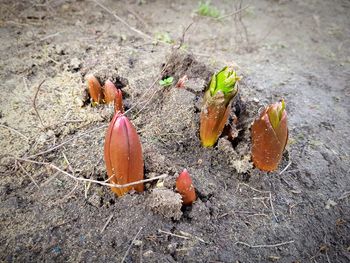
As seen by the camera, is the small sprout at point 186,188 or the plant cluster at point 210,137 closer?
the plant cluster at point 210,137

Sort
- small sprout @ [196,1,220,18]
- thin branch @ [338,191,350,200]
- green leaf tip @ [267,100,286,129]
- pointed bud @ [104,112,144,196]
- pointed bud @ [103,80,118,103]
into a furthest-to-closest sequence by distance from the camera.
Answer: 1. small sprout @ [196,1,220,18]
2. pointed bud @ [103,80,118,103]
3. thin branch @ [338,191,350,200]
4. green leaf tip @ [267,100,286,129]
5. pointed bud @ [104,112,144,196]

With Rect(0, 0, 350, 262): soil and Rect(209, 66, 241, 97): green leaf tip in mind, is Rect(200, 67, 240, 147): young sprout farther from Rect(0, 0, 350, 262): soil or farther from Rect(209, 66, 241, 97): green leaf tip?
Rect(0, 0, 350, 262): soil

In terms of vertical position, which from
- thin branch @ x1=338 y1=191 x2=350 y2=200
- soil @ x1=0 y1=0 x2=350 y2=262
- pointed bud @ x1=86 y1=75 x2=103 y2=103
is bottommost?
thin branch @ x1=338 y1=191 x2=350 y2=200

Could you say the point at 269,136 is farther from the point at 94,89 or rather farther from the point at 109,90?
the point at 94,89

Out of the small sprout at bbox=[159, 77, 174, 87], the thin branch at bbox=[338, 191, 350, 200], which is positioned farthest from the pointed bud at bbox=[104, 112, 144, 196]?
the thin branch at bbox=[338, 191, 350, 200]

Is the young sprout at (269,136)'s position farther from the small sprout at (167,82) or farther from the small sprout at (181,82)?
the small sprout at (167,82)

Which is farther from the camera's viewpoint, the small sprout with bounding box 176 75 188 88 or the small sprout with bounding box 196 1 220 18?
the small sprout with bounding box 196 1 220 18

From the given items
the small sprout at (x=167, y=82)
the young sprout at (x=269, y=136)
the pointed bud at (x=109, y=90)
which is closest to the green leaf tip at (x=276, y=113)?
the young sprout at (x=269, y=136)
